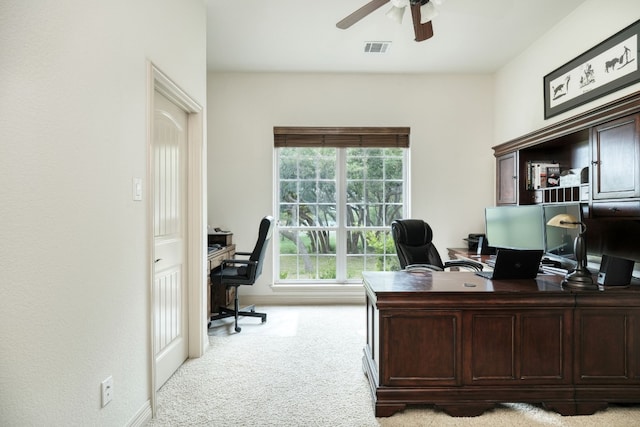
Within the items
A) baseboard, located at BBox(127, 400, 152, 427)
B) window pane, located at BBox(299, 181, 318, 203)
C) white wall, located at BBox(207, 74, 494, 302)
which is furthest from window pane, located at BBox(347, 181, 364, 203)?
baseboard, located at BBox(127, 400, 152, 427)

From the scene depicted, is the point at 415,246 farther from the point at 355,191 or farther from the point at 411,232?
the point at 355,191

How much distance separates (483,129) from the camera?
4.52m

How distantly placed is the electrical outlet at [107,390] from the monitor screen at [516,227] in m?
3.48

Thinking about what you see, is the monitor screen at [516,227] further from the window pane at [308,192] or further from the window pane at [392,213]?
the window pane at [308,192]

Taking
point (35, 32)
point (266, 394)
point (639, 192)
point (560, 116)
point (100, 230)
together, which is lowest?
point (266, 394)

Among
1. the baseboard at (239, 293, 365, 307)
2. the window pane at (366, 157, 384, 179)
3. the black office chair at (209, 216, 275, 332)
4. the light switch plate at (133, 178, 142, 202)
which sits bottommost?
the baseboard at (239, 293, 365, 307)

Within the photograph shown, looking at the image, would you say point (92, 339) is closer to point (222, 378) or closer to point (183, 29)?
point (222, 378)

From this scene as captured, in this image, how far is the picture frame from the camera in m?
2.52

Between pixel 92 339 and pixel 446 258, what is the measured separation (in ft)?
13.2

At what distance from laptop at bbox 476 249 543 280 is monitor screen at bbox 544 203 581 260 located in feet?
2.58

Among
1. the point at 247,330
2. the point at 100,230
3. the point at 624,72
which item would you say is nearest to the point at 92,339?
the point at 100,230

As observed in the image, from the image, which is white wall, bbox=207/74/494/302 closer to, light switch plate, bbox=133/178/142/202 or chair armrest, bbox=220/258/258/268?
chair armrest, bbox=220/258/258/268

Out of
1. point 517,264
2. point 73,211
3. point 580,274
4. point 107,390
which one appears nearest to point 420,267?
point 517,264

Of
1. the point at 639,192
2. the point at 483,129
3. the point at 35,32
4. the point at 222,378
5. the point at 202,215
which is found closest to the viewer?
the point at 35,32
